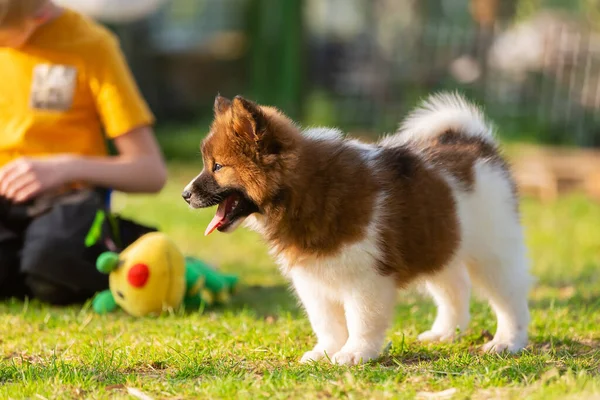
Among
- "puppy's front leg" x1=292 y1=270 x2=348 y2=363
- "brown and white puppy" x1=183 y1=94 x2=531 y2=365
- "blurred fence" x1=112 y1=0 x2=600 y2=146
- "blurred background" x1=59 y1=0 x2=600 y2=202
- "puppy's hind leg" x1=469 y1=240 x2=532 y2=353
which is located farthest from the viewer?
"blurred fence" x1=112 y1=0 x2=600 y2=146

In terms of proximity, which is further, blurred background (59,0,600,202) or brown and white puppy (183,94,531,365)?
blurred background (59,0,600,202)

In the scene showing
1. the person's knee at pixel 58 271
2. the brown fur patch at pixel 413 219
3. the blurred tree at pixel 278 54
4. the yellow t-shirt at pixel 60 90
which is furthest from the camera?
the blurred tree at pixel 278 54

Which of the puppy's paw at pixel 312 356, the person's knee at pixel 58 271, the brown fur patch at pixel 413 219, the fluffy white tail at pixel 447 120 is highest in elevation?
the fluffy white tail at pixel 447 120

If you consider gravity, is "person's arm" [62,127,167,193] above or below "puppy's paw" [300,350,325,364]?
above

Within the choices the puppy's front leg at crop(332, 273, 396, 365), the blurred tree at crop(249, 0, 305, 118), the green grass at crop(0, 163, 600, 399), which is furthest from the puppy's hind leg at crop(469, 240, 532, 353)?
the blurred tree at crop(249, 0, 305, 118)

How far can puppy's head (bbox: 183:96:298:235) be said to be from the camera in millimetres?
→ 3270

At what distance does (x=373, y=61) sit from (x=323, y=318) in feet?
37.6

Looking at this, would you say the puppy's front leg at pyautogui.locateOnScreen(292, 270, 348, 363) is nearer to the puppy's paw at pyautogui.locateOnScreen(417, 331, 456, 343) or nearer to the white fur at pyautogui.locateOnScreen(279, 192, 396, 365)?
the white fur at pyautogui.locateOnScreen(279, 192, 396, 365)

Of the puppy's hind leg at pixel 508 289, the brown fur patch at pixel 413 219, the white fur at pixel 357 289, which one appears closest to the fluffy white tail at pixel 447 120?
the brown fur patch at pixel 413 219

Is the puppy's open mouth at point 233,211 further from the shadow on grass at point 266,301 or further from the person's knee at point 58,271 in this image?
the person's knee at point 58,271

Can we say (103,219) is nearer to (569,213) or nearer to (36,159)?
(36,159)

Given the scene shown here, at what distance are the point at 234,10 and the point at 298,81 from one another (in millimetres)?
4136

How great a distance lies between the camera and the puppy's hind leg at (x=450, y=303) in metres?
4.02

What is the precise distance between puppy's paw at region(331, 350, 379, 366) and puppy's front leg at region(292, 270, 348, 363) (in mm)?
124
